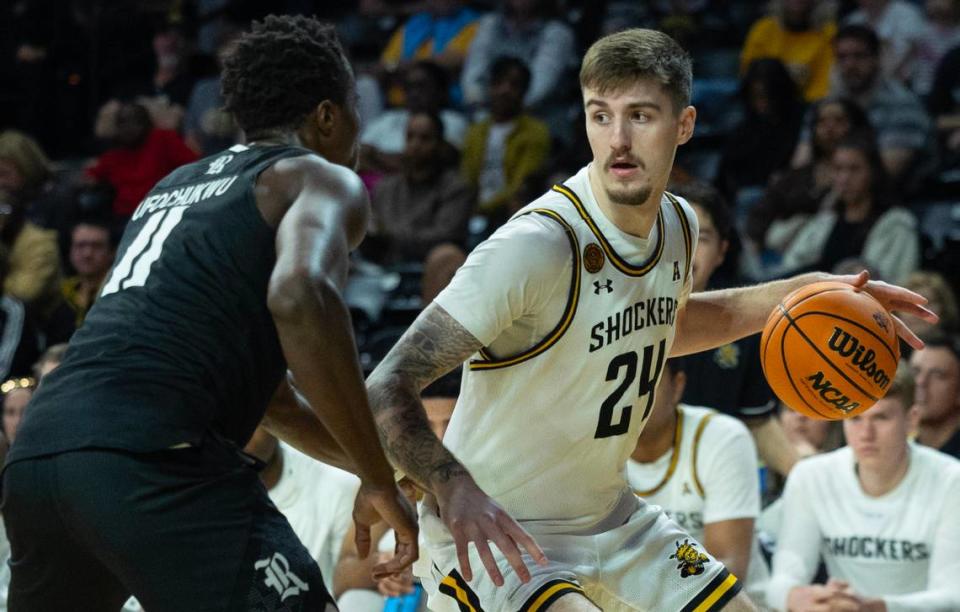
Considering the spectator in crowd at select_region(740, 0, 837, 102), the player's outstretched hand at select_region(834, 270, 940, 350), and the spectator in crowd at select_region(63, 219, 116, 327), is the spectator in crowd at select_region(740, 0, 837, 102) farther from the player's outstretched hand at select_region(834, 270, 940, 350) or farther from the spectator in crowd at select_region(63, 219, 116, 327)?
the player's outstretched hand at select_region(834, 270, 940, 350)

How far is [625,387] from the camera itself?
4.06m

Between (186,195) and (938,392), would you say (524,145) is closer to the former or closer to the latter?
(938,392)

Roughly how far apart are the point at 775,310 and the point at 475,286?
1.20 meters

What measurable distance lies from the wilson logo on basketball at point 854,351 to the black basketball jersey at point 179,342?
1.74 meters

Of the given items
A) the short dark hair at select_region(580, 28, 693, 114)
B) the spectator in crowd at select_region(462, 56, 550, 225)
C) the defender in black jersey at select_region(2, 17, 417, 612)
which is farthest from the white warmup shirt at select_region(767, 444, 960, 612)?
the spectator in crowd at select_region(462, 56, 550, 225)

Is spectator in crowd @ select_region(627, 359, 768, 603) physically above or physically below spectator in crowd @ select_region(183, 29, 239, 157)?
below

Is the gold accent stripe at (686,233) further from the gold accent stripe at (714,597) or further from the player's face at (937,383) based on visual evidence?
the player's face at (937,383)

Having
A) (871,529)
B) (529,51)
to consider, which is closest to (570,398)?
(871,529)

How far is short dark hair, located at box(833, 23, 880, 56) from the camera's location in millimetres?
10031

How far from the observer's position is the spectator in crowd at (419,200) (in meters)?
10.4

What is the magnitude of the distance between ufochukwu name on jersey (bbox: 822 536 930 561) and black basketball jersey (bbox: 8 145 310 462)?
374 centimetres

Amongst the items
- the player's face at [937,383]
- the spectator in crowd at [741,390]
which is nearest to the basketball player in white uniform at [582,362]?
the spectator in crowd at [741,390]

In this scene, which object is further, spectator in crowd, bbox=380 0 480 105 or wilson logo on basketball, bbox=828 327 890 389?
spectator in crowd, bbox=380 0 480 105

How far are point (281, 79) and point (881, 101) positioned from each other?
7.17 metres
